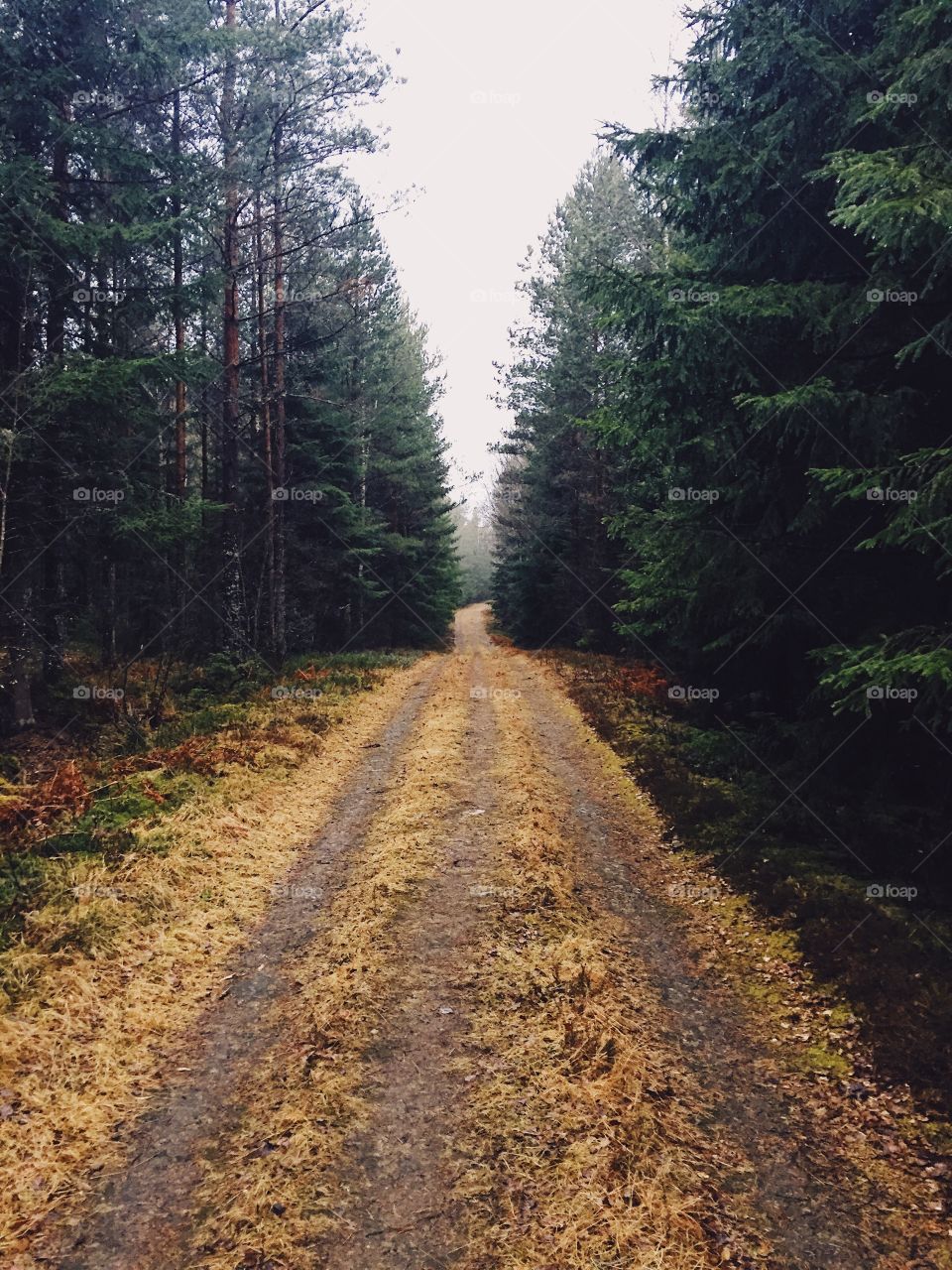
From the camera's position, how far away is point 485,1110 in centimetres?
434

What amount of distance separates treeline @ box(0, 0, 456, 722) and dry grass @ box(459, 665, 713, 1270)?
8.94 m

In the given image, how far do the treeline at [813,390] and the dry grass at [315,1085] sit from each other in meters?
4.81

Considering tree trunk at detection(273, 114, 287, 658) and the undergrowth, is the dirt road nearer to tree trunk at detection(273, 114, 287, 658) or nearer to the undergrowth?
the undergrowth

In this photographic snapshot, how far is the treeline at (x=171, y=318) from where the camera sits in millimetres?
11469

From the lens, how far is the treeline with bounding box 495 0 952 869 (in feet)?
19.5

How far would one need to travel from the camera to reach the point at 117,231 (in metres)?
11.4

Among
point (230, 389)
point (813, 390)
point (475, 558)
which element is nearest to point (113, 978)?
point (813, 390)

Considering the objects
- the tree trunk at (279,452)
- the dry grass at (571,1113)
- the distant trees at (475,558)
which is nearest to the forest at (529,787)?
the dry grass at (571,1113)

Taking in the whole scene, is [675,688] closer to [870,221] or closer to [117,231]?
[870,221]

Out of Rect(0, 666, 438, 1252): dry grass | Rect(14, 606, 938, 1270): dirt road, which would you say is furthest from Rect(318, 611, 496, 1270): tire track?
Rect(0, 666, 438, 1252): dry grass

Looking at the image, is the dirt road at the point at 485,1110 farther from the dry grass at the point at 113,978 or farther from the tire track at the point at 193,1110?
the dry grass at the point at 113,978

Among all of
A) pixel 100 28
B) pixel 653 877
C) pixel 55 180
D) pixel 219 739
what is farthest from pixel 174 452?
pixel 653 877

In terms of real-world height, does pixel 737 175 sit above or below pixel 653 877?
above

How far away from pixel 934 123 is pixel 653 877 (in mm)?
8117
